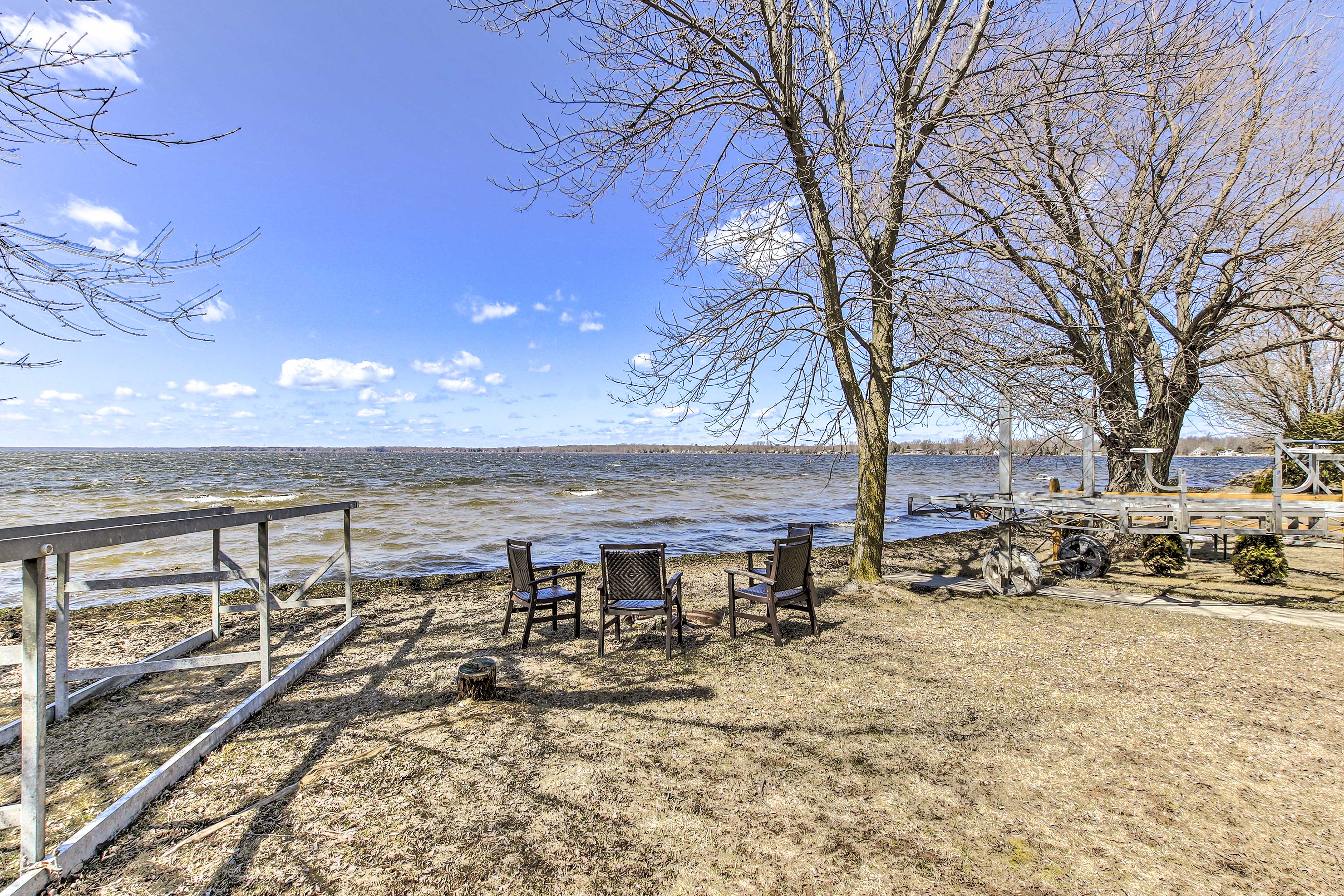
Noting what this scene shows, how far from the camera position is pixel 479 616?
7.41 m

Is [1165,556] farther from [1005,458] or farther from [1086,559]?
[1005,458]

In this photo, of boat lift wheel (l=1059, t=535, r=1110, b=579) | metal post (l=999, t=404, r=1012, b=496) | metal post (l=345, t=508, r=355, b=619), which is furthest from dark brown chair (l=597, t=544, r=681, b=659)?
boat lift wheel (l=1059, t=535, r=1110, b=579)

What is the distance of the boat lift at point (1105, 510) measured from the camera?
6.89m

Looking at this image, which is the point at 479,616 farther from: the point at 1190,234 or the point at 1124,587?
the point at 1190,234

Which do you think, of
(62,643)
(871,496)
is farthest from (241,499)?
(871,496)

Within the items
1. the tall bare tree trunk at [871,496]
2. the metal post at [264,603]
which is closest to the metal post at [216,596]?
the metal post at [264,603]

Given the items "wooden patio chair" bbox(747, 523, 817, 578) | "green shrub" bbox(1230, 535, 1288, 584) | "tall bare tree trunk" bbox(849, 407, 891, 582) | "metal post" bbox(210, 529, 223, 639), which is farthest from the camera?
"green shrub" bbox(1230, 535, 1288, 584)

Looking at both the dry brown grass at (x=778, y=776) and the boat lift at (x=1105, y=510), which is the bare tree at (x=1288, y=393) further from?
the dry brown grass at (x=778, y=776)

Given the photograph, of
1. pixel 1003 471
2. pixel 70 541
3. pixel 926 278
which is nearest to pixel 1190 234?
pixel 1003 471

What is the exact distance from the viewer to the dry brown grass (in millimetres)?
2691

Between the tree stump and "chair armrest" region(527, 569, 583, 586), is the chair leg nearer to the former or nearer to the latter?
"chair armrest" region(527, 569, 583, 586)

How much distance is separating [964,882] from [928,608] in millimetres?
5203

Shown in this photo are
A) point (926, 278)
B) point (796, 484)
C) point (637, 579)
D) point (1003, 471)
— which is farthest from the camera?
point (796, 484)

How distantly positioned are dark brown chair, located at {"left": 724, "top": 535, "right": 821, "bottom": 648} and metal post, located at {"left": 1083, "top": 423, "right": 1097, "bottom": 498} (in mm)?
5391
